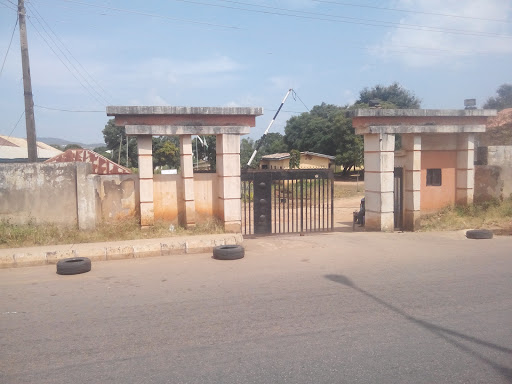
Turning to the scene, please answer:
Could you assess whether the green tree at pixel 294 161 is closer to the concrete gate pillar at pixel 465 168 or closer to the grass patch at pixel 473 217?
the concrete gate pillar at pixel 465 168

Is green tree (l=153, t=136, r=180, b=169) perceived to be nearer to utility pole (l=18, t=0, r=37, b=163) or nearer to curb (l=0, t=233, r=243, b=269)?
utility pole (l=18, t=0, r=37, b=163)

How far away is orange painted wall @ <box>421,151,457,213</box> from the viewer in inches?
539

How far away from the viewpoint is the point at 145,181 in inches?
449

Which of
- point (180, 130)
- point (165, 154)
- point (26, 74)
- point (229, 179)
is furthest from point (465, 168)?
point (165, 154)

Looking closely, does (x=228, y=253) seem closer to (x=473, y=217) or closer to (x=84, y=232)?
(x=84, y=232)

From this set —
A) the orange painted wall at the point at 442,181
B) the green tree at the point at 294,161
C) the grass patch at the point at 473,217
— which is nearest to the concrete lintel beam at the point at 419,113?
the orange painted wall at the point at 442,181

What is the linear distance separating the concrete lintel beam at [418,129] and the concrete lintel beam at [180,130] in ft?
11.0

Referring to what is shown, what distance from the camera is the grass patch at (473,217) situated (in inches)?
521

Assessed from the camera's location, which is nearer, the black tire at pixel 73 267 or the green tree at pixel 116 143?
the black tire at pixel 73 267

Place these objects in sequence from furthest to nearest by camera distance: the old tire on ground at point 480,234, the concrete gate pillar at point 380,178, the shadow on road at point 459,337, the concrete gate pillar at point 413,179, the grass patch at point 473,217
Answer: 1. the grass patch at point 473,217
2. the concrete gate pillar at point 413,179
3. the concrete gate pillar at point 380,178
4. the old tire on ground at point 480,234
5. the shadow on road at point 459,337

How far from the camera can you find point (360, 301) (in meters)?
6.49

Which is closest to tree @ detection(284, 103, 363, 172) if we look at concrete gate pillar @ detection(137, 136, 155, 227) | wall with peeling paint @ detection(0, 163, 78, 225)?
concrete gate pillar @ detection(137, 136, 155, 227)

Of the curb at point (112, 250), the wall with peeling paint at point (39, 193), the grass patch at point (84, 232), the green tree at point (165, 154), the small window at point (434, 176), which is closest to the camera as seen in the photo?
the curb at point (112, 250)

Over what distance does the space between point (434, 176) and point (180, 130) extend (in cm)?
761
